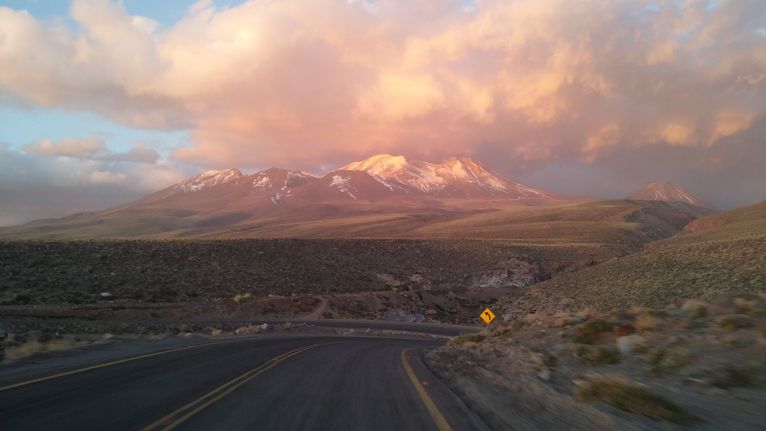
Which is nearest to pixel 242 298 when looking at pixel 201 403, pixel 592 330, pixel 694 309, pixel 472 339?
pixel 472 339

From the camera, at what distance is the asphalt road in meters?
7.84

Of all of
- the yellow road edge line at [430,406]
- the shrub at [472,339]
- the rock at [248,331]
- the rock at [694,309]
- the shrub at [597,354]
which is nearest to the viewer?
the yellow road edge line at [430,406]

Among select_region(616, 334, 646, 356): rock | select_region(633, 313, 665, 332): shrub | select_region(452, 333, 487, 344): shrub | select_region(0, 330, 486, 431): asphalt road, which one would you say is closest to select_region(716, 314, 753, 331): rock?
select_region(633, 313, 665, 332): shrub

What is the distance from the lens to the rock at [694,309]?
11617mm

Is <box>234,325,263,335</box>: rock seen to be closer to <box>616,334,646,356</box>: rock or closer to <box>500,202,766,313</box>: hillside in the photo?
<box>616,334,646,356</box>: rock

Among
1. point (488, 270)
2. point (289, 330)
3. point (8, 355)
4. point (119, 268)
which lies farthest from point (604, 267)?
point (119, 268)

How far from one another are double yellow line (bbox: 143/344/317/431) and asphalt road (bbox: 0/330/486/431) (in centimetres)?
2

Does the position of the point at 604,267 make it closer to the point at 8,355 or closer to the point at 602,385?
the point at 602,385

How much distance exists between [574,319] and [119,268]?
5253 cm

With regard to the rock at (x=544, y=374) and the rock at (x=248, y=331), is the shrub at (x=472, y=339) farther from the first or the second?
the rock at (x=248, y=331)

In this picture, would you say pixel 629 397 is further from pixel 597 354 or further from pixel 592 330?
pixel 592 330

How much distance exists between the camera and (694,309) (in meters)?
11.9

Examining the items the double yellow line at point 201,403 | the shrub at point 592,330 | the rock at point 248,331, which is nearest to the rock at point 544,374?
the shrub at point 592,330

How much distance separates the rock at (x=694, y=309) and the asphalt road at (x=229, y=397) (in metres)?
6.38
